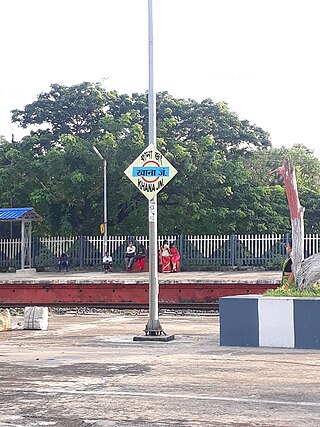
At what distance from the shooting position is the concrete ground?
735 cm

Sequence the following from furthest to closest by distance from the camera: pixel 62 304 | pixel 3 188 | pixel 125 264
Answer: pixel 3 188, pixel 125 264, pixel 62 304

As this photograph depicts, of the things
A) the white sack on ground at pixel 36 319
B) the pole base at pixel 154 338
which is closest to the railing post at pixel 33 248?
the white sack on ground at pixel 36 319

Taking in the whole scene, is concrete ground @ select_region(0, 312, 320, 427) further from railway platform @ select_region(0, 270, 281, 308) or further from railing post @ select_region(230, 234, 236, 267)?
railing post @ select_region(230, 234, 236, 267)

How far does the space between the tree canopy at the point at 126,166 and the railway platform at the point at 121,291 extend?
11556mm

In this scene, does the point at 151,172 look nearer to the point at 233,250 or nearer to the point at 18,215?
the point at 233,250

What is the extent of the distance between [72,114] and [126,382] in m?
33.8

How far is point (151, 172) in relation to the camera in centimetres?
1443

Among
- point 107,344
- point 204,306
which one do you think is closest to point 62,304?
point 204,306

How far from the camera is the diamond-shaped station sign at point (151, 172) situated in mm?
14336

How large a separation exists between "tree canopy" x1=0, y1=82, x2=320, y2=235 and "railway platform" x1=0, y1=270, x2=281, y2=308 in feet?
37.9

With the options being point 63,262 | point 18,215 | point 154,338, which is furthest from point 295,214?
point 63,262

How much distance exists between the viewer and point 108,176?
37.7 meters

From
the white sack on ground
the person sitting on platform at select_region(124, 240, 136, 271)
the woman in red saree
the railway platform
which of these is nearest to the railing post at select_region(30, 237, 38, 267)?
the person sitting on platform at select_region(124, 240, 136, 271)

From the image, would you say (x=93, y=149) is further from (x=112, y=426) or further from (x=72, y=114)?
(x=112, y=426)
